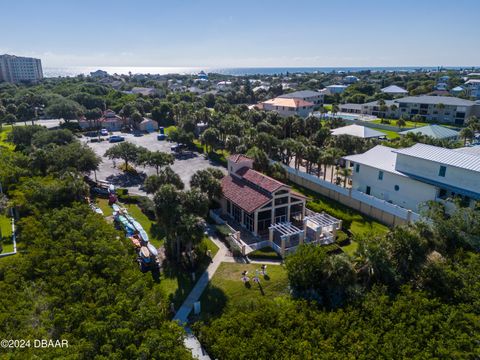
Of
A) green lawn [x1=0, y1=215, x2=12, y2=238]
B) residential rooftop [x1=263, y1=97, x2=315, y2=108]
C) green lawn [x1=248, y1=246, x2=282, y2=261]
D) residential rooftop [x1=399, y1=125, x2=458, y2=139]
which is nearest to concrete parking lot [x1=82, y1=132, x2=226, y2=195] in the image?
green lawn [x1=0, y1=215, x2=12, y2=238]

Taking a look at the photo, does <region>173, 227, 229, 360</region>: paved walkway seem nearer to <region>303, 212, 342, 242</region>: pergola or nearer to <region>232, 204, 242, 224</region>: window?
<region>232, 204, 242, 224</region>: window

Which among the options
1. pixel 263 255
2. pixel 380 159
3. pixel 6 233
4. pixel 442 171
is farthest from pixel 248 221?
pixel 6 233

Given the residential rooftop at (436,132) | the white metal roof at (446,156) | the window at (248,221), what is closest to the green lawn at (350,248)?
the window at (248,221)

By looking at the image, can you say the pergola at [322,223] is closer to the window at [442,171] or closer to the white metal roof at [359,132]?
the window at [442,171]

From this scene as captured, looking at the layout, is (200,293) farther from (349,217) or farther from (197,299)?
(349,217)

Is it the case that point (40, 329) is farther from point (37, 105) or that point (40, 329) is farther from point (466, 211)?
point (37, 105)
